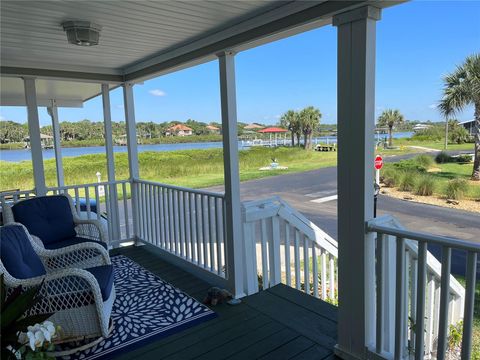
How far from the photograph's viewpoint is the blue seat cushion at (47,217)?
349cm

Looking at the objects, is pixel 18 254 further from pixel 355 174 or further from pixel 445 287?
pixel 445 287

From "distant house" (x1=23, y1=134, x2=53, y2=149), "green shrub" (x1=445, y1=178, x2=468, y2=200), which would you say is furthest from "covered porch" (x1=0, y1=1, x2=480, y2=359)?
"green shrub" (x1=445, y1=178, x2=468, y2=200)

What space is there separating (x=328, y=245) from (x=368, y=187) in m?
1.45

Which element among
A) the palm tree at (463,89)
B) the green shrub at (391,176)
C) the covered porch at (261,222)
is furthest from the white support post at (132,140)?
the green shrub at (391,176)

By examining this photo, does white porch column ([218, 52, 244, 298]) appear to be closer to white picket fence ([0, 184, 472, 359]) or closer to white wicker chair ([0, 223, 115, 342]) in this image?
white picket fence ([0, 184, 472, 359])

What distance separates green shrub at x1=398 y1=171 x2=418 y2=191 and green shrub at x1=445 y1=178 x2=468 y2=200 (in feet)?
3.46

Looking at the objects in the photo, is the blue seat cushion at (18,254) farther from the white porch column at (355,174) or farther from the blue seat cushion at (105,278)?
the white porch column at (355,174)

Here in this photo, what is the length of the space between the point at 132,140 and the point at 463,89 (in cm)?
754

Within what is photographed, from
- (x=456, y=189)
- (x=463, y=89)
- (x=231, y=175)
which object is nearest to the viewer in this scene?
(x=231, y=175)

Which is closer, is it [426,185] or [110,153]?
[110,153]

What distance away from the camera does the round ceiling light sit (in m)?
2.64

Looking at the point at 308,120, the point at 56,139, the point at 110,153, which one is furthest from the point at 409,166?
the point at 56,139

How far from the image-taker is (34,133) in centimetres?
414

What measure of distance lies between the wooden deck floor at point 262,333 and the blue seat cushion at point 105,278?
0.48 meters
